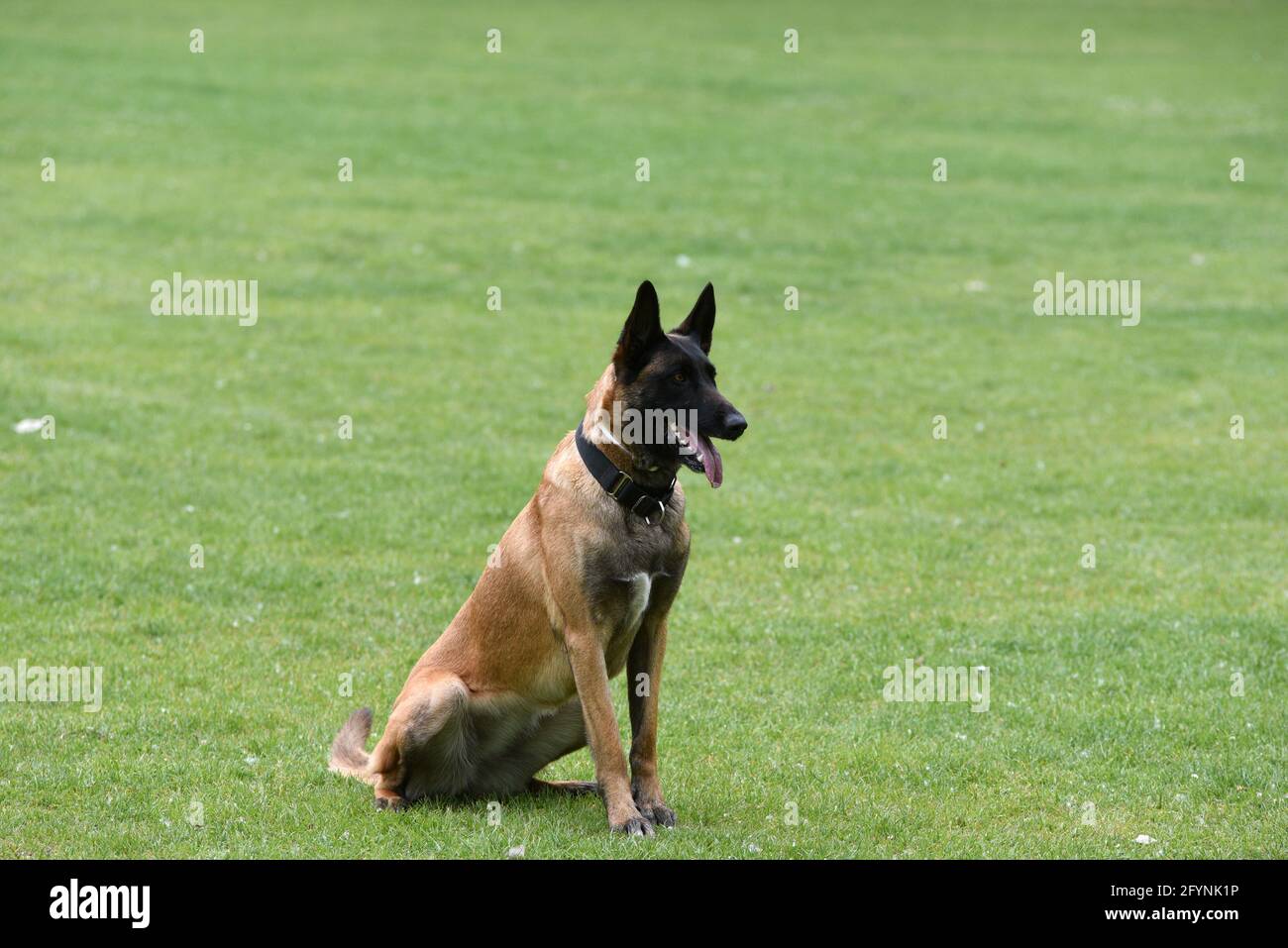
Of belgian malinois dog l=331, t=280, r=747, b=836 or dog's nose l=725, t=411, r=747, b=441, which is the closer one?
dog's nose l=725, t=411, r=747, b=441

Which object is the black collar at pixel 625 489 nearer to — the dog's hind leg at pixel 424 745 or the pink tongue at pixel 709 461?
the pink tongue at pixel 709 461

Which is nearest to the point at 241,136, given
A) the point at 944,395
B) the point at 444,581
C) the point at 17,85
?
the point at 17,85

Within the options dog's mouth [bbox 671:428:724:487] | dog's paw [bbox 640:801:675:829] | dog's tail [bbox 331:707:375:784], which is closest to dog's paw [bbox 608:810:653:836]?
dog's paw [bbox 640:801:675:829]

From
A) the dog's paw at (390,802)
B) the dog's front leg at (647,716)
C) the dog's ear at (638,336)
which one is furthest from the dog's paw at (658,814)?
the dog's ear at (638,336)

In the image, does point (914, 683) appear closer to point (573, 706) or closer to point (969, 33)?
point (573, 706)

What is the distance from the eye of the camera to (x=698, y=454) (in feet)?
22.7

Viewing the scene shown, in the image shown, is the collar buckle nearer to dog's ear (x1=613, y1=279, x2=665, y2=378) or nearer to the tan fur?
the tan fur

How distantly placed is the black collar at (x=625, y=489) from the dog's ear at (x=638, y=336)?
1.40ft

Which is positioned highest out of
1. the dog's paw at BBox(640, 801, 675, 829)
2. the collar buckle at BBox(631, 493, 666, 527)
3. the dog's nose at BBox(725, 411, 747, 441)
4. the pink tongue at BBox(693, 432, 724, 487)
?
the dog's nose at BBox(725, 411, 747, 441)

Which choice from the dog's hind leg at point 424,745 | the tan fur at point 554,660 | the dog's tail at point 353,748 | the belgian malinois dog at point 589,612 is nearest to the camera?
the belgian malinois dog at point 589,612

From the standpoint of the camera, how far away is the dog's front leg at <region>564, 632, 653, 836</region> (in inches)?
281

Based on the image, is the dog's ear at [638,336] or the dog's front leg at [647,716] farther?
the dog's front leg at [647,716]

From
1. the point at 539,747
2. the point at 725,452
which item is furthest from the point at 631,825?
the point at 725,452

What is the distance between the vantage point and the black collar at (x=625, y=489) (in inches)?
279
